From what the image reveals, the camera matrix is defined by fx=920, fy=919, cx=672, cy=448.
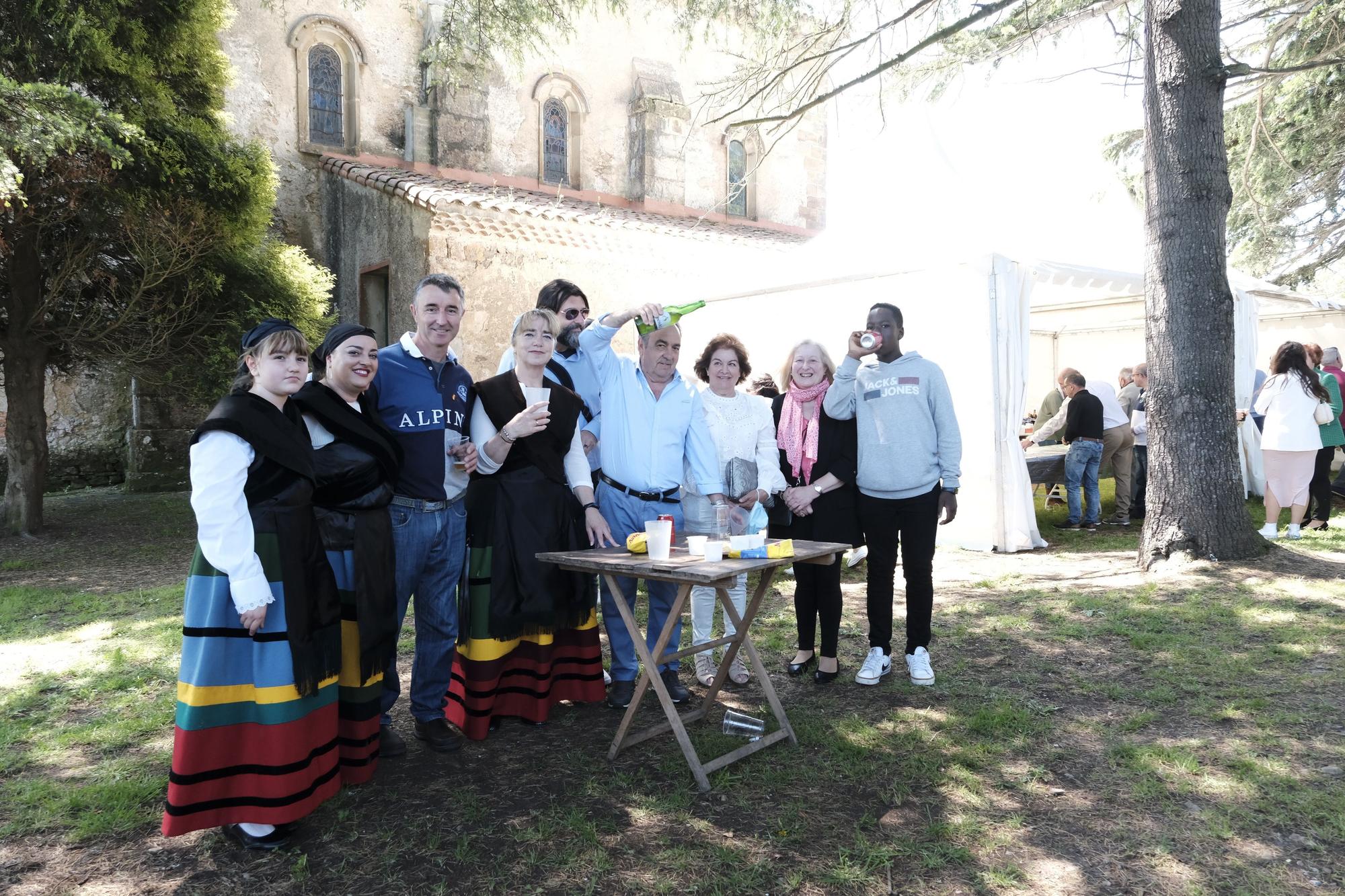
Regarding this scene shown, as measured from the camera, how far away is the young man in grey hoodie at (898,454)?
4.21 meters

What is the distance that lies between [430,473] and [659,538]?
0.88 metres

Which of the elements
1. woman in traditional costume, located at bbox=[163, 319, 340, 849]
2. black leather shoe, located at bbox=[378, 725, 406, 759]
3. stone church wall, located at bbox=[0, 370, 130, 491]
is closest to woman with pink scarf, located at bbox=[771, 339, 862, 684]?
black leather shoe, located at bbox=[378, 725, 406, 759]

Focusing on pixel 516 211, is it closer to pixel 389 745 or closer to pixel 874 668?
pixel 874 668

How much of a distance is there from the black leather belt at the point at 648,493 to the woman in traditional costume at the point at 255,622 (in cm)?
135

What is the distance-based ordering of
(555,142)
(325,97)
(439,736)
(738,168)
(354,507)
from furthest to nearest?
(738,168) < (555,142) < (325,97) < (439,736) < (354,507)

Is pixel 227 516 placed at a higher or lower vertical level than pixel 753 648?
higher

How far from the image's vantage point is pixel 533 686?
3.89 metres

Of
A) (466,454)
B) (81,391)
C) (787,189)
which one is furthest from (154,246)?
(787,189)

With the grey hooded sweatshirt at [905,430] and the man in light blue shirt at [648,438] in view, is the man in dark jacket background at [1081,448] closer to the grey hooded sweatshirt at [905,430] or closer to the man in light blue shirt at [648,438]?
the grey hooded sweatshirt at [905,430]

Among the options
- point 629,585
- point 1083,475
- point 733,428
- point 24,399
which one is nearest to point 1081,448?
point 1083,475

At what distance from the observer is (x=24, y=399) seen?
345 inches

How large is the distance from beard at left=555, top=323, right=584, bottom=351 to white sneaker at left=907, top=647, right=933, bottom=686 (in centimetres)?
221

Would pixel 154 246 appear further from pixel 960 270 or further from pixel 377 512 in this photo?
pixel 960 270

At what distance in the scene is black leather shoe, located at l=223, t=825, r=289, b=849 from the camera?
2.85 meters
